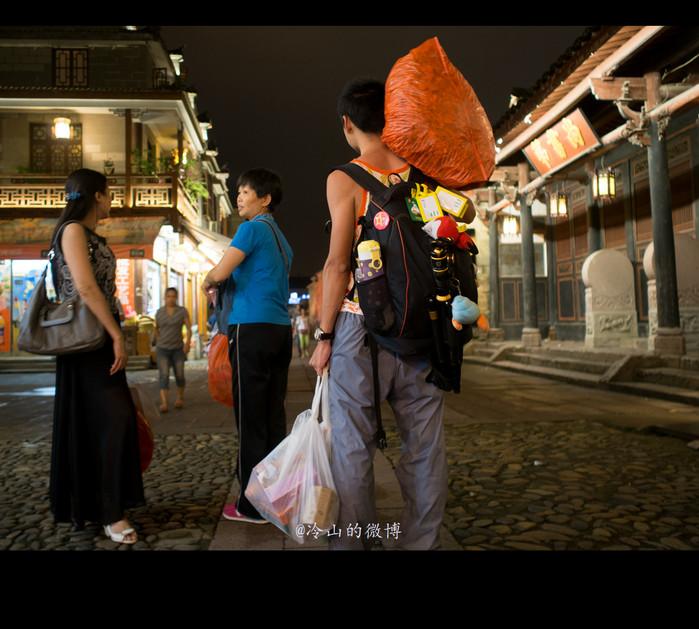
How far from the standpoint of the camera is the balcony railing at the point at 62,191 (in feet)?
54.7

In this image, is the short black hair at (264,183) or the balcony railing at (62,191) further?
the balcony railing at (62,191)

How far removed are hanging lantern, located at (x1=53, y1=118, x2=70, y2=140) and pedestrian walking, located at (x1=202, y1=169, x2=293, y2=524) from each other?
16.9m

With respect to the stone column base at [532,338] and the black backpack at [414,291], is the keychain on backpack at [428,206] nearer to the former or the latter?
the black backpack at [414,291]

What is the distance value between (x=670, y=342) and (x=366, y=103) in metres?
8.43

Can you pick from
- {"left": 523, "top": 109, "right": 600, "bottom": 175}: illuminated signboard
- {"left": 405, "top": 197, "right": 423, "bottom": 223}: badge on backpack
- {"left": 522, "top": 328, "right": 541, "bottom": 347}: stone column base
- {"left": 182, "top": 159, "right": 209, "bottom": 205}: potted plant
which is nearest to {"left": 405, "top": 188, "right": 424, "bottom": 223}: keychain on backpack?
{"left": 405, "top": 197, "right": 423, "bottom": 223}: badge on backpack

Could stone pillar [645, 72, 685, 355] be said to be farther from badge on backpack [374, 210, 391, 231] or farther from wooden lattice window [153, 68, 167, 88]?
wooden lattice window [153, 68, 167, 88]

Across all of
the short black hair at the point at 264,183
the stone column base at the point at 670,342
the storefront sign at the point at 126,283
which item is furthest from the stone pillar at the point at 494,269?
the short black hair at the point at 264,183

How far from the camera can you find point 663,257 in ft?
29.7

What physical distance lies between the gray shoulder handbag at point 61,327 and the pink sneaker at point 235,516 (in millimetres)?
1108

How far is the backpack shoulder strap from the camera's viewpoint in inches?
81.7
